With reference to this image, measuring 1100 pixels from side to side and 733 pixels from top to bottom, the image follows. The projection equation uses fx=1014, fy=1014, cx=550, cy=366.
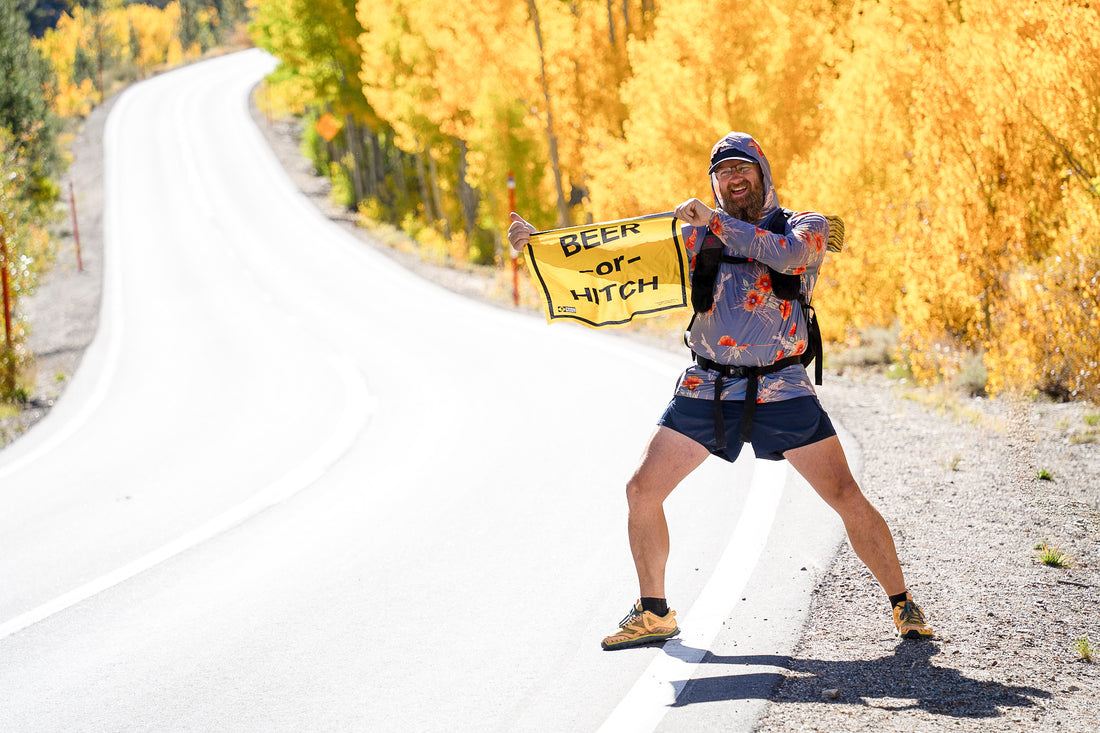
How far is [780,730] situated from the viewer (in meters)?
3.46

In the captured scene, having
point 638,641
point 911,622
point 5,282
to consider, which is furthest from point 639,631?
point 5,282

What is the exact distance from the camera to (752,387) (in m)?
4.11

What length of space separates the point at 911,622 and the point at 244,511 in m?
4.64

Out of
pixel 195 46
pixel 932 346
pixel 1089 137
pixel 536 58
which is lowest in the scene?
pixel 932 346

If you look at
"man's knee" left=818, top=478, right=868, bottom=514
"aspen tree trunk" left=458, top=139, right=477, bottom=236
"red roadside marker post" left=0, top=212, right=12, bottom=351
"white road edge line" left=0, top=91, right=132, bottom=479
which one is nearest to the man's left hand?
"man's knee" left=818, top=478, right=868, bottom=514

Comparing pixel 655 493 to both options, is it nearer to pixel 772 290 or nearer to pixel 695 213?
pixel 772 290

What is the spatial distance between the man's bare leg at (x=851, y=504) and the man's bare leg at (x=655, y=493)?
16.8 inches

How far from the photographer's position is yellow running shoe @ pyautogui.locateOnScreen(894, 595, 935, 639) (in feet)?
13.4

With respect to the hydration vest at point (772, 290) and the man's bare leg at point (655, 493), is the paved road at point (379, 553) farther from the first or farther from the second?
the hydration vest at point (772, 290)

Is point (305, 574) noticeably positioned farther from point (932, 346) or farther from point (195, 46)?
point (195, 46)

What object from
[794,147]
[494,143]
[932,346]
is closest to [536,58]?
[494,143]

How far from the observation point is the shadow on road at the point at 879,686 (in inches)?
140

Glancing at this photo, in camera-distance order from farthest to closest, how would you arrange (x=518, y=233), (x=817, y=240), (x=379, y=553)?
(x=379, y=553) < (x=518, y=233) < (x=817, y=240)

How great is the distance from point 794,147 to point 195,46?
110m
